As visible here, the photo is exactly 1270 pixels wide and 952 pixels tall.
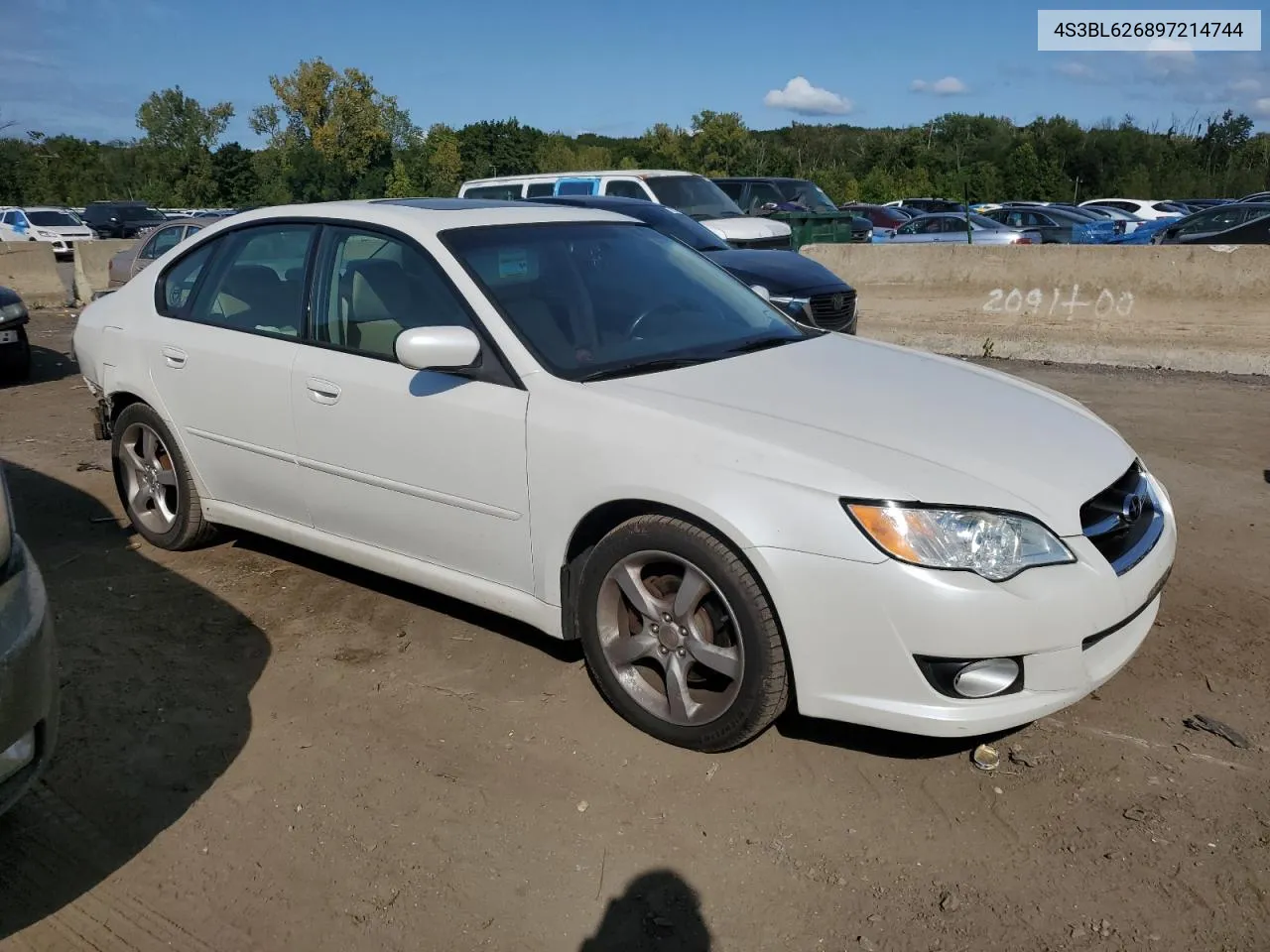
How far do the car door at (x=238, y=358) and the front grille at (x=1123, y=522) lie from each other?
9.69 ft

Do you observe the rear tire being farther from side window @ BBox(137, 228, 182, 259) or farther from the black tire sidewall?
the black tire sidewall

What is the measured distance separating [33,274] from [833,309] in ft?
44.1

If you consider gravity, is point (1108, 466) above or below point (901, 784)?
above

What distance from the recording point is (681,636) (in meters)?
3.31

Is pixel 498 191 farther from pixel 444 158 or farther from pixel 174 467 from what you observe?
pixel 444 158

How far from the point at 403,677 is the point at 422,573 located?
39 cm

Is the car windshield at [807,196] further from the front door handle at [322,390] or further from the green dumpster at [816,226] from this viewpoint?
the front door handle at [322,390]

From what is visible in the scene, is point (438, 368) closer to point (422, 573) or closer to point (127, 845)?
point (422, 573)

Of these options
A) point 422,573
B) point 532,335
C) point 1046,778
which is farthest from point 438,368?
point 1046,778

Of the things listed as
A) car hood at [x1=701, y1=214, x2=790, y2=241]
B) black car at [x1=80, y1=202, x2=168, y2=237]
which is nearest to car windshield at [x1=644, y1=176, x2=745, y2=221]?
car hood at [x1=701, y1=214, x2=790, y2=241]

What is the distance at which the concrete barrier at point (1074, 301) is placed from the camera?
29.9ft

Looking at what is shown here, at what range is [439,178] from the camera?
5159 centimetres

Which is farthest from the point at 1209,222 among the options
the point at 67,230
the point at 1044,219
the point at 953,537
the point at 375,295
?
the point at 67,230

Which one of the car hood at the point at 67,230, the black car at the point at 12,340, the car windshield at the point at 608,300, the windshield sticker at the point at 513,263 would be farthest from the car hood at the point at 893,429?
the car hood at the point at 67,230
